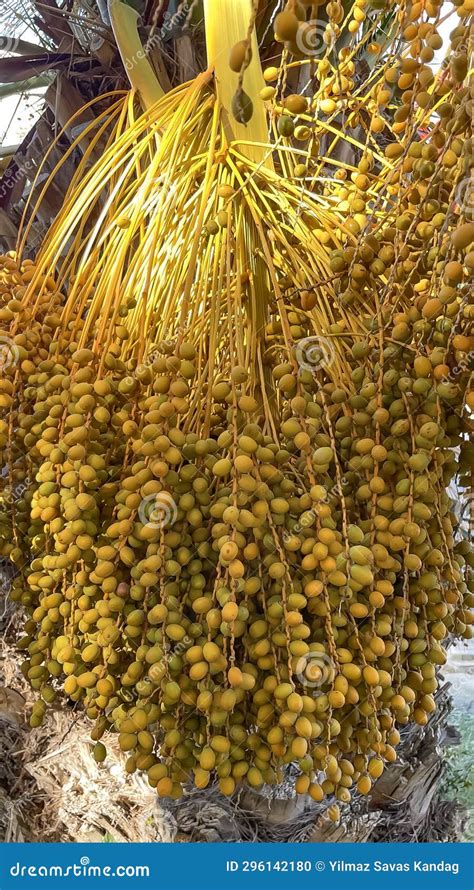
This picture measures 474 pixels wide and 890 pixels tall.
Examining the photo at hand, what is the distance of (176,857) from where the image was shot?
80 centimetres

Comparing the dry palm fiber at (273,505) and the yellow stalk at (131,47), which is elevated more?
the yellow stalk at (131,47)

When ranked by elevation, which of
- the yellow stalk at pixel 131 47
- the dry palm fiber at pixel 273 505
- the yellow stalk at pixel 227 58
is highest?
the yellow stalk at pixel 131 47

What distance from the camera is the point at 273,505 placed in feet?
1.83

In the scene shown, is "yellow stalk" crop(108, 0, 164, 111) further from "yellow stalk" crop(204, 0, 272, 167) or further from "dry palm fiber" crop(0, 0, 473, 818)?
"dry palm fiber" crop(0, 0, 473, 818)

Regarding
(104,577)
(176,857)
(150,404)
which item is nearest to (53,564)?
(104,577)

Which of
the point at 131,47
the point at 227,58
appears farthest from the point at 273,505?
the point at 131,47

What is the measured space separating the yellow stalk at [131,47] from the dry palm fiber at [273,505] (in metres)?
0.32

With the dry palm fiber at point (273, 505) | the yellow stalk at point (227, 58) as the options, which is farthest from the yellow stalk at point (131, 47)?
the dry palm fiber at point (273, 505)

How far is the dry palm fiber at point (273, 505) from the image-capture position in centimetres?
55

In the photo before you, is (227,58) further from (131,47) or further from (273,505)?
(273,505)

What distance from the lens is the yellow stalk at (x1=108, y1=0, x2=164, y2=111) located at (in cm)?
93

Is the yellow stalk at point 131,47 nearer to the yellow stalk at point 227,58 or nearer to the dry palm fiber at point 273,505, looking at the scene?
the yellow stalk at point 227,58

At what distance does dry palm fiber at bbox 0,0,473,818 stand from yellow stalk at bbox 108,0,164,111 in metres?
0.32

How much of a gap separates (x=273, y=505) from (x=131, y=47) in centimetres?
71
